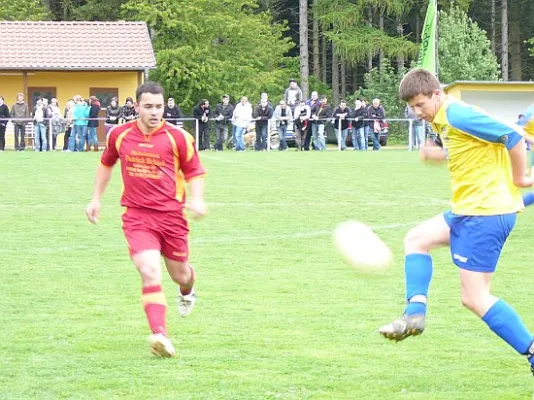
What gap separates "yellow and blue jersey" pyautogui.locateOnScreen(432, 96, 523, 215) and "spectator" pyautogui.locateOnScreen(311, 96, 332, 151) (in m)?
25.7

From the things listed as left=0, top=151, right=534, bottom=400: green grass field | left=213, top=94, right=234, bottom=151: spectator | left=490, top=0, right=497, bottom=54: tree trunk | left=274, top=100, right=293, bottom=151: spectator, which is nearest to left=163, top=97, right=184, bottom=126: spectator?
left=213, top=94, right=234, bottom=151: spectator

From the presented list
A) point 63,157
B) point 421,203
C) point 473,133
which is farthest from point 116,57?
point 473,133

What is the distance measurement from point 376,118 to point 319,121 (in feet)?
5.73

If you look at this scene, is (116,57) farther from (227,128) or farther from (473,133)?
(473,133)

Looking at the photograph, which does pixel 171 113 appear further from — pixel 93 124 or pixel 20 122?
pixel 20 122

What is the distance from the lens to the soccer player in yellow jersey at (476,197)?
587 cm

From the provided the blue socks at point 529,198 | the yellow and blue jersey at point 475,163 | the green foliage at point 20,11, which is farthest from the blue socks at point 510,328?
the green foliage at point 20,11

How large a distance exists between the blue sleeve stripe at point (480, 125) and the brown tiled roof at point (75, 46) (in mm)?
36376

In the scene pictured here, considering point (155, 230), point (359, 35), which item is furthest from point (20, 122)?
point (359, 35)

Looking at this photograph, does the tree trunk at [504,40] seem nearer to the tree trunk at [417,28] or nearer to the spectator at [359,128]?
the tree trunk at [417,28]

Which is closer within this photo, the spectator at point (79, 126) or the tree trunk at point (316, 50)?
the spectator at point (79, 126)

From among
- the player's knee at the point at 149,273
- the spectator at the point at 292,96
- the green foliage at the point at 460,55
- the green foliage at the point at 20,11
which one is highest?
the green foliage at the point at 20,11

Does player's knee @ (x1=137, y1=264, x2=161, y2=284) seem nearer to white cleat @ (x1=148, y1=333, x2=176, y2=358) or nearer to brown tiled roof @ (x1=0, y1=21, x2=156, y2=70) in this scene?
white cleat @ (x1=148, y1=333, x2=176, y2=358)

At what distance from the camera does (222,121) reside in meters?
32.5
